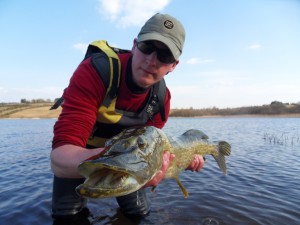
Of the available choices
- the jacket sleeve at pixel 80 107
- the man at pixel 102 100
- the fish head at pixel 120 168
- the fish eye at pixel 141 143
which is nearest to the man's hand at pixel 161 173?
the man at pixel 102 100

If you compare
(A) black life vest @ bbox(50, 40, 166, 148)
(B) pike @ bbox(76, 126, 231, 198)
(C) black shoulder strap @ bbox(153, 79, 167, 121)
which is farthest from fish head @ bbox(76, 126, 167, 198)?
(C) black shoulder strap @ bbox(153, 79, 167, 121)

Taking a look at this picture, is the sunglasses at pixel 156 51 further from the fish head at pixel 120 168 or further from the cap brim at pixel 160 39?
the fish head at pixel 120 168

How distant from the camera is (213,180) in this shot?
8195 mm

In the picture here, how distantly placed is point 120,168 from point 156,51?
190cm

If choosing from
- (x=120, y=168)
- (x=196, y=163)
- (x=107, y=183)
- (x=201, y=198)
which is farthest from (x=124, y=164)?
(x=201, y=198)

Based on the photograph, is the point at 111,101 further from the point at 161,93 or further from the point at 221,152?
the point at 221,152

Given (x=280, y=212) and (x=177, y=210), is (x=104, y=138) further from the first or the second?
(x=280, y=212)

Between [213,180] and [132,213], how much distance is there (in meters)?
3.93

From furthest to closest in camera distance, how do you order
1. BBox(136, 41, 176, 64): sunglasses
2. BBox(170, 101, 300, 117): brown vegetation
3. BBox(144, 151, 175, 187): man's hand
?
BBox(170, 101, 300, 117): brown vegetation < BBox(136, 41, 176, 64): sunglasses < BBox(144, 151, 175, 187): man's hand

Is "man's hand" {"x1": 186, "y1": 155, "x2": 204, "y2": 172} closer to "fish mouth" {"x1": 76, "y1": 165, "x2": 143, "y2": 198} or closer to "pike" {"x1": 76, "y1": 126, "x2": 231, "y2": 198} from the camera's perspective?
"pike" {"x1": 76, "y1": 126, "x2": 231, "y2": 198}

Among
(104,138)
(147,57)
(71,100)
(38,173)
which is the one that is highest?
(147,57)

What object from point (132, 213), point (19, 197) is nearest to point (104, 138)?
point (132, 213)

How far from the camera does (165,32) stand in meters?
3.30

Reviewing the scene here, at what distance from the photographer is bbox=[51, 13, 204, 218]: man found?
2.67m
